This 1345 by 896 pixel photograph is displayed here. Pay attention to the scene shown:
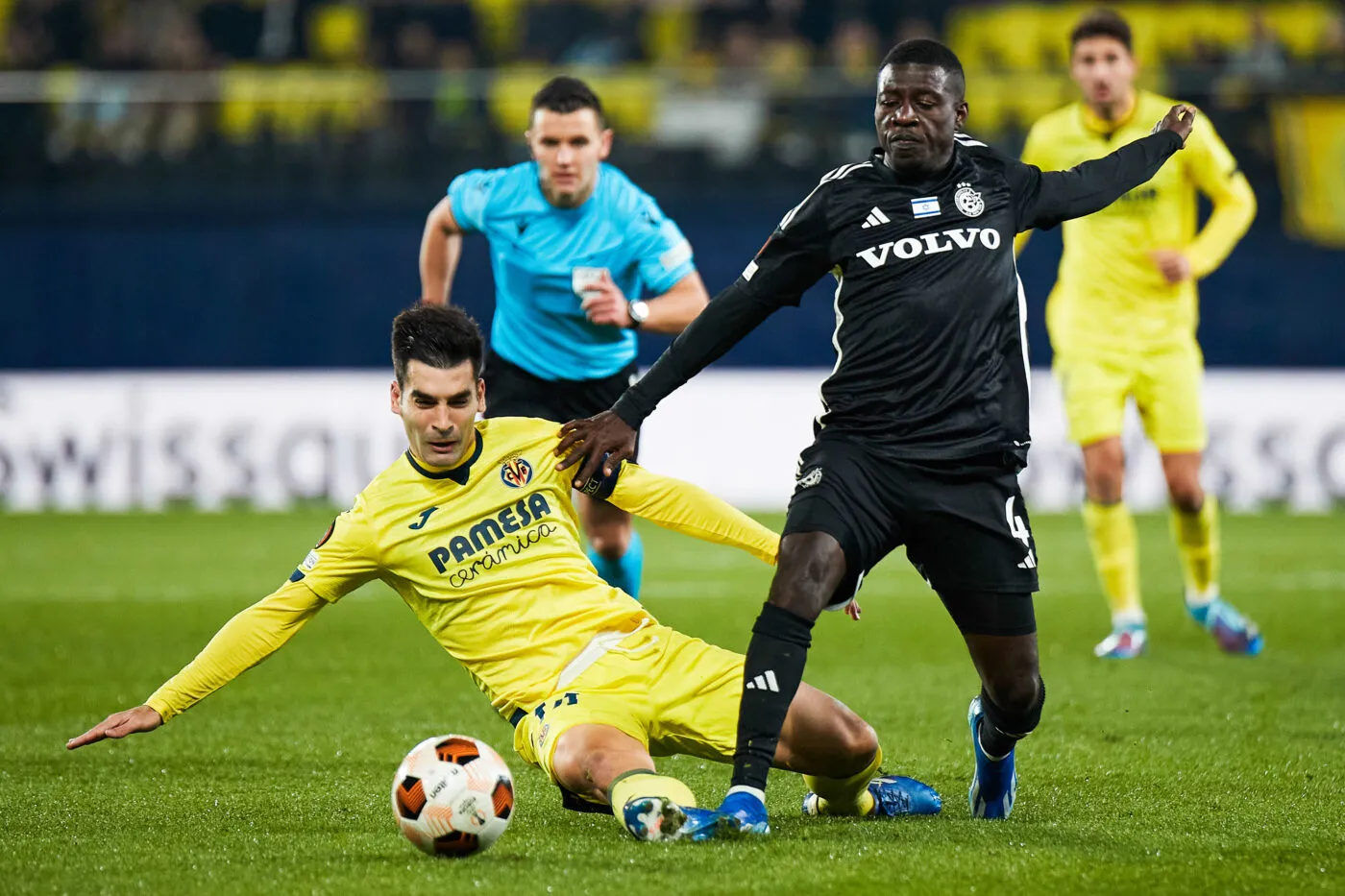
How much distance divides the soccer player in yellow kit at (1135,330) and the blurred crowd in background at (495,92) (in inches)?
252

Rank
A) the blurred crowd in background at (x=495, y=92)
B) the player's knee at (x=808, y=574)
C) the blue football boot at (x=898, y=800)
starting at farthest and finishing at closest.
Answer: the blurred crowd in background at (x=495, y=92)
the blue football boot at (x=898, y=800)
the player's knee at (x=808, y=574)

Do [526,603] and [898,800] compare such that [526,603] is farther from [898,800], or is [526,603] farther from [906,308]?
[906,308]

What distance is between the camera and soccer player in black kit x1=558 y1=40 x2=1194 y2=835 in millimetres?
4227

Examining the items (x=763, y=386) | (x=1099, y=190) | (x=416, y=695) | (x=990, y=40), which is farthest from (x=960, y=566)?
(x=990, y=40)

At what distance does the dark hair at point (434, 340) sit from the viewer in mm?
4348

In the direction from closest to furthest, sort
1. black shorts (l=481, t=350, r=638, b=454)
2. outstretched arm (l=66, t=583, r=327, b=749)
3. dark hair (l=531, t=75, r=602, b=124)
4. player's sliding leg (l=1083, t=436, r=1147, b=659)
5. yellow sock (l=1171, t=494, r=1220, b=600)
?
1. outstretched arm (l=66, t=583, r=327, b=749)
2. dark hair (l=531, t=75, r=602, b=124)
3. black shorts (l=481, t=350, r=638, b=454)
4. player's sliding leg (l=1083, t=436, r=1147, b=659)
5. yellow sock (l=1171, t=494, r=1220, b=600)

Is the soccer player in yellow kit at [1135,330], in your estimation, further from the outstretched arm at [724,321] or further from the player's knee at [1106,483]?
the outstretched arm at [724,321]

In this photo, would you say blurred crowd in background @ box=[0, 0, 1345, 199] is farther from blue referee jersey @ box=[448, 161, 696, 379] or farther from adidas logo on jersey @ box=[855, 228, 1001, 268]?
adidas logo on jersey @ box=[855, 228, 1001, 268]

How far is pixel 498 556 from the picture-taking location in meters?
4.49

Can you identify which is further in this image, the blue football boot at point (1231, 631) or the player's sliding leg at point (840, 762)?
the blue football boot at point (1231, 631)

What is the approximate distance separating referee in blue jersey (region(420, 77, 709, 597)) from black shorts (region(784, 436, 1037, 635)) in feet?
7.45

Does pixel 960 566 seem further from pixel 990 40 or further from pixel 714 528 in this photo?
pixel 990 40

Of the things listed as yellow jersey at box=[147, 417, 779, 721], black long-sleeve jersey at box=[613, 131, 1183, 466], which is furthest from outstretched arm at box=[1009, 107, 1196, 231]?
yellow jersey at box=[147, 417, 779, 721]

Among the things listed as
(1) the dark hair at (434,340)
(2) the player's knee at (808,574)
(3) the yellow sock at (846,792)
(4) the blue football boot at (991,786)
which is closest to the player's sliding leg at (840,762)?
(3) the yellow sock at (846,792)
